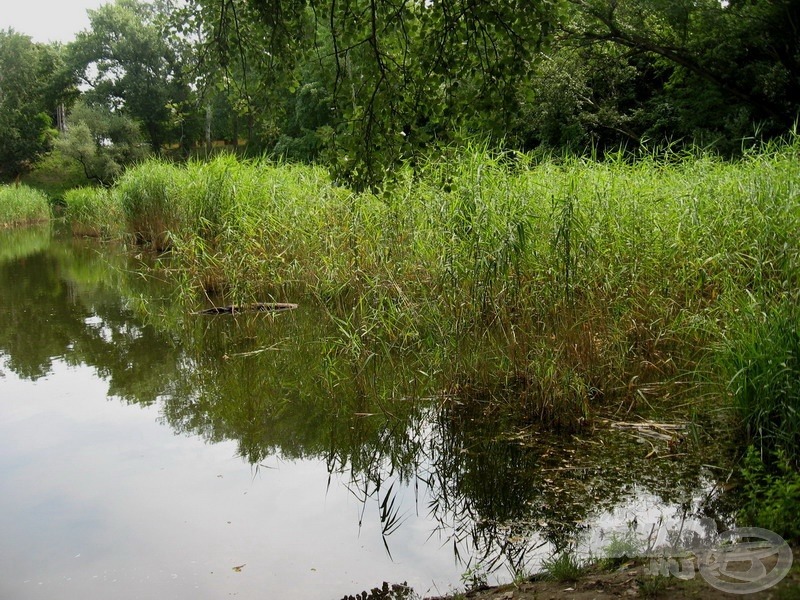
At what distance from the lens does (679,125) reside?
1591 centimetres

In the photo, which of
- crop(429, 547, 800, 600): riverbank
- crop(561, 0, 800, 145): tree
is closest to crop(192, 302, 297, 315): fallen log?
crop(429, 547, 800, 600): riverbank

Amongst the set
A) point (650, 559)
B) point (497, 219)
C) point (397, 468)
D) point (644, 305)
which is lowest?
point (397, 468)

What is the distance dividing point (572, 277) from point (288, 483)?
233cm

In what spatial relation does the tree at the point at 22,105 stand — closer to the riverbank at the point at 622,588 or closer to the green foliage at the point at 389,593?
the green foliage at the point at 389,593

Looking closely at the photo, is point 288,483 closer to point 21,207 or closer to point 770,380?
point 770,380

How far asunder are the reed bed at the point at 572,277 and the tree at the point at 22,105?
40.0 metres

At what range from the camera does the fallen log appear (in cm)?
828

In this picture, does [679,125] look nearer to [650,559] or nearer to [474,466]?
[474,466]

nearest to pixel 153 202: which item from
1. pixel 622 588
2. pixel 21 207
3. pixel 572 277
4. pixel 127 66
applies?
pixel 572 277

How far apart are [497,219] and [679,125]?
12.2 meters

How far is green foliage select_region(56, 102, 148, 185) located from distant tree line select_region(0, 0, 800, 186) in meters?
0.09

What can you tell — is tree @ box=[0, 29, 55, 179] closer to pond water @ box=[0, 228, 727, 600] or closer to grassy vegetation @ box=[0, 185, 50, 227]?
grassy vegetation @ box=[0, 185, 50, 227]

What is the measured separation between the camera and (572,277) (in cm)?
504

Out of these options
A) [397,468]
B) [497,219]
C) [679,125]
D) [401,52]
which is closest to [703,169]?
[497,219]
